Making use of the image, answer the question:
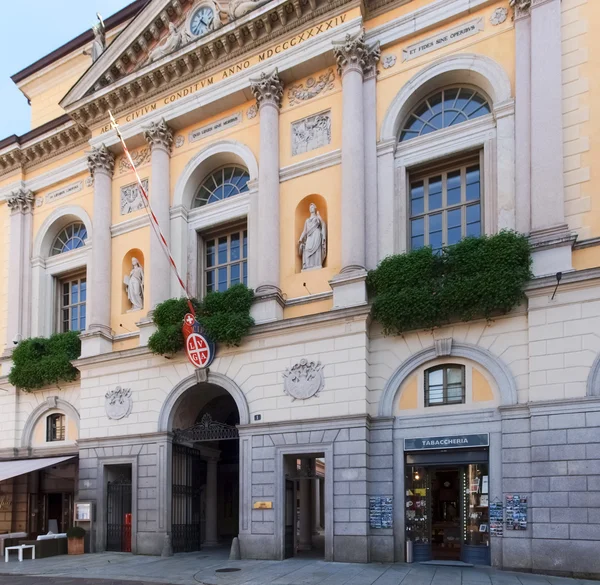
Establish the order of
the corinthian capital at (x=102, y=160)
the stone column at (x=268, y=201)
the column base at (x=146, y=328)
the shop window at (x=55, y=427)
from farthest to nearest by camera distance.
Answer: the shop window at (x=55, y=427), the corinthian capital at (x=102, y=160), the column base at (x=146, y=328), the stone column at (x=268, y=201)

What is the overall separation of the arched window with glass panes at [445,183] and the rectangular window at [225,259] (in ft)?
19.8

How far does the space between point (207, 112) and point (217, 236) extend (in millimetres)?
4249

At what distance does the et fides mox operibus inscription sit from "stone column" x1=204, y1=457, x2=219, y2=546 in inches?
503

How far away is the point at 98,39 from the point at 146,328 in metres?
12.2

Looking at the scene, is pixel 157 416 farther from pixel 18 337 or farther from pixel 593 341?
pixel 593 341

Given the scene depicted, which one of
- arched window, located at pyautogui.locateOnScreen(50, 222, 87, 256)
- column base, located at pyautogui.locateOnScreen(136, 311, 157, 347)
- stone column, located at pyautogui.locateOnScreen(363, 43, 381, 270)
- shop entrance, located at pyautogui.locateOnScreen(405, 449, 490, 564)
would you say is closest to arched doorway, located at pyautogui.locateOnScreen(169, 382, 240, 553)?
column base, located at pyautogui.locateOnScreen(136, 311, 157, 347)

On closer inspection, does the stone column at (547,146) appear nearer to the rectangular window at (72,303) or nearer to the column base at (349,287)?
the column base at (349,287)

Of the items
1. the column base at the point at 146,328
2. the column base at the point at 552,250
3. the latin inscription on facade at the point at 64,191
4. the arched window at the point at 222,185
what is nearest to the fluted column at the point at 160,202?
the column base at the point at 146,328

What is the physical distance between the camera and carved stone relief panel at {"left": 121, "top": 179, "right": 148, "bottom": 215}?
24.5 metres

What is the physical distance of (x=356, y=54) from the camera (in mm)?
19969

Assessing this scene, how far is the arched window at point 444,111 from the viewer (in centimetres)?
1931

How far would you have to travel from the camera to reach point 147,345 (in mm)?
22109

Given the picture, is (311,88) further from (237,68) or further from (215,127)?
(215,127)

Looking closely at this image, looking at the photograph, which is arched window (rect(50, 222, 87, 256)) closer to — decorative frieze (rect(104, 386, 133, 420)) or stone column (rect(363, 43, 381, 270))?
decorative frieze (rect(104, 386, 133, 420))
